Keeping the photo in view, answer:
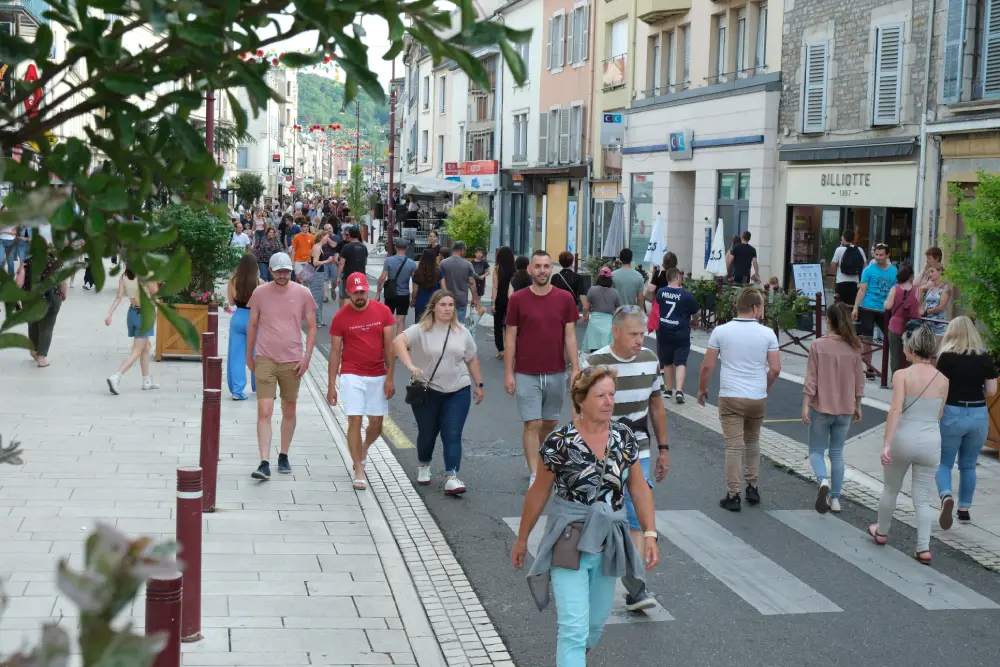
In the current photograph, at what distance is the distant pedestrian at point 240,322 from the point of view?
13.1m

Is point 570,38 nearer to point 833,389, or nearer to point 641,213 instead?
point 641,213

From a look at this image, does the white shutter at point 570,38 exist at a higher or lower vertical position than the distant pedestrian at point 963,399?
higher

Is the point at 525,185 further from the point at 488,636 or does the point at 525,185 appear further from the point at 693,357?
the point at 488,636

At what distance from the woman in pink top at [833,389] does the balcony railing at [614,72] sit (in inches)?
1096

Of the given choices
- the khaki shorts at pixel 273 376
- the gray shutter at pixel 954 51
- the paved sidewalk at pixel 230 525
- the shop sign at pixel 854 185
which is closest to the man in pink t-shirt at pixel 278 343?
the khaki shorts at pixel 273 376

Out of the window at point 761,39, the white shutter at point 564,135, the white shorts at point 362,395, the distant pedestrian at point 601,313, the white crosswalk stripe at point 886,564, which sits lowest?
the white crosswalk stripe at point 886,564

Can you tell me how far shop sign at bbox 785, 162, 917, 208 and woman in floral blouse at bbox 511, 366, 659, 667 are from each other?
17273mm

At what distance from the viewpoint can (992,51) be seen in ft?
65.3

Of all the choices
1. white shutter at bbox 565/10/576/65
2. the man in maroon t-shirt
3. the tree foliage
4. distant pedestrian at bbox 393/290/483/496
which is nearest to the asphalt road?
distant pedestrian at bbox 393/290/483/496

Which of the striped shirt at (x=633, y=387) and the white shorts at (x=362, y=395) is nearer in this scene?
the striped shirt at (x=633, y=387)

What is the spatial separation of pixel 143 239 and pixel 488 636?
193 inches

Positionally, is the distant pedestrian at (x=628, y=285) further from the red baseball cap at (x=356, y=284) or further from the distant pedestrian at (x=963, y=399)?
the distant pedestrian at (x=963, y=399)

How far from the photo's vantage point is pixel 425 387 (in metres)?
10.0

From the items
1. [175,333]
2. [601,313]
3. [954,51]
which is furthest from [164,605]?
[954,51]
